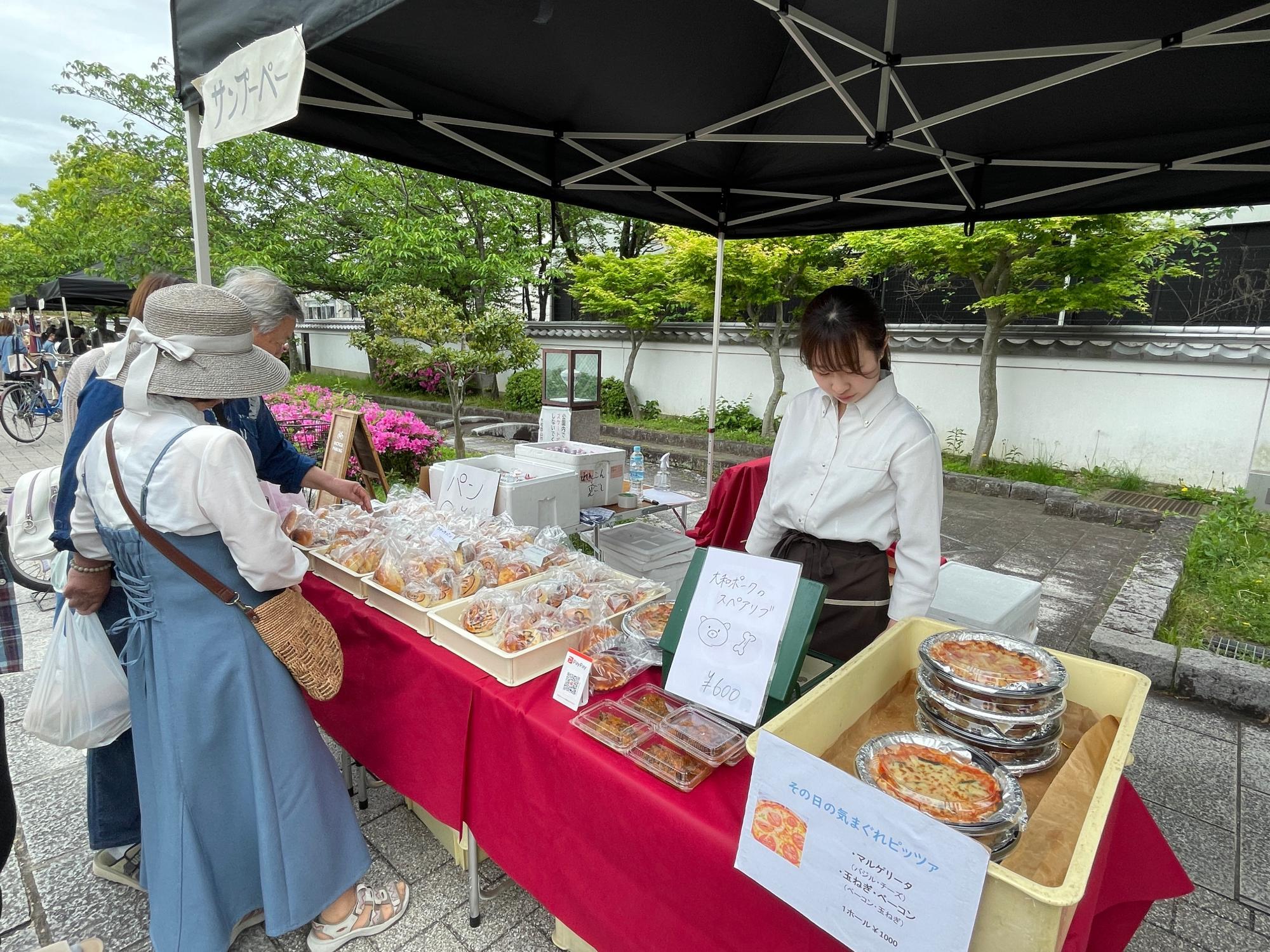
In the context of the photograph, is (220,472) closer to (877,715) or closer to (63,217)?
(877,715)

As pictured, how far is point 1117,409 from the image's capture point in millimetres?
7770

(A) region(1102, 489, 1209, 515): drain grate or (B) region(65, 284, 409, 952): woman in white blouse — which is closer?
(B) region(65, 284, 409, 952): woman in white blouse

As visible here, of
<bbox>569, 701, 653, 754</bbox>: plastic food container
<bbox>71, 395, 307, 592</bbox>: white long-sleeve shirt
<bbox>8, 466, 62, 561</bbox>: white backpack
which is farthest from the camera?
<bbox>8, 466, 62, 561</bbox>: white backpack

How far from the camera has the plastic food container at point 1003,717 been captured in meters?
1.20

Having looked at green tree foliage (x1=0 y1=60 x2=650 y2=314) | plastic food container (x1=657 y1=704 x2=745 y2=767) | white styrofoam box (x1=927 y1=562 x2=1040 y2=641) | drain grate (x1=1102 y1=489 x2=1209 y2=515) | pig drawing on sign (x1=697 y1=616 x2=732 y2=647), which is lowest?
drain grate (x1=1102 y1=489 x2=1209 y2=515)

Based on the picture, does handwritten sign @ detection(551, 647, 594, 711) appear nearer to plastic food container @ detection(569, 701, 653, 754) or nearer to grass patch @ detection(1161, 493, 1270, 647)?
plastic food container @ detection(569, 701, 653, 754)

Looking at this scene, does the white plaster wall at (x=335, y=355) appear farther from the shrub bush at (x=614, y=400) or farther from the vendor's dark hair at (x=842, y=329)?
the vendor's dark hair at (x=842, y=329)

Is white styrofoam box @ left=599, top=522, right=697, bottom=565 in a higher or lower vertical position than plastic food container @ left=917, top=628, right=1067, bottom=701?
lower

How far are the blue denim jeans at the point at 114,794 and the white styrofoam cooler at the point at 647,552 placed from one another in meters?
2.01

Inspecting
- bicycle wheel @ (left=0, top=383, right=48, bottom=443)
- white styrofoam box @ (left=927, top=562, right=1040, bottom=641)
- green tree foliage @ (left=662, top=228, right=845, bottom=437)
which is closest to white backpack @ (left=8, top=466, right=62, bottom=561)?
white styrofoam box @ (left=927, top=562, right=1040, bottom=641)

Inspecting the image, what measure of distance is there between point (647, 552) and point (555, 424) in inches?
54.8

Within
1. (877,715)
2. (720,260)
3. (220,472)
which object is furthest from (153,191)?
(877,715)

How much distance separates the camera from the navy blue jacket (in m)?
1.78

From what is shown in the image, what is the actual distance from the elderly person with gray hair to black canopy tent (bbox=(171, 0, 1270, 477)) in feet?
2.67
